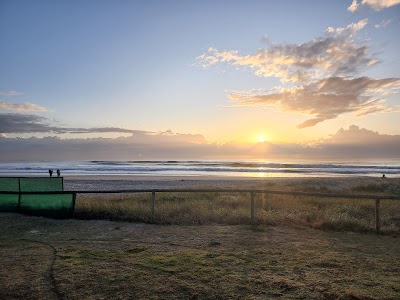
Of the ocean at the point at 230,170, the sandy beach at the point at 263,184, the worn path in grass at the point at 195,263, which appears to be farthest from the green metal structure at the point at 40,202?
the ocean at the point at 230,170

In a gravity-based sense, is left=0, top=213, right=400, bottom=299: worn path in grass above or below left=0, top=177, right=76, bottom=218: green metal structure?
below

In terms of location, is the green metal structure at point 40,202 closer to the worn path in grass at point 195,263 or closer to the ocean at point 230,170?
the worn path in grass at point 195,263

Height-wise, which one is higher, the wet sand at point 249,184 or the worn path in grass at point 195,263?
the worn path in grass at point 195,263

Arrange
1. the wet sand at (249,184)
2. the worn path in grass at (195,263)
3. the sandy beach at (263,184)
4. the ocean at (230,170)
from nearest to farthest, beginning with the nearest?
the worn path in grass at (195,263)
the sandy beach at (263,184)
the wet sand at (249,184)
the ocean at (230,170)

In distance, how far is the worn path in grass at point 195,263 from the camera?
5.13m

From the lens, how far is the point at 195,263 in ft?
21.3

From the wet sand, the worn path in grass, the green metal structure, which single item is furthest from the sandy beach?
the worn path in grass

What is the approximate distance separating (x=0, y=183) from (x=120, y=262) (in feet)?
31.8

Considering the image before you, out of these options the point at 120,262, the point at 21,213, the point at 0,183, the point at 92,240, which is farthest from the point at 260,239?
the point at 0,183

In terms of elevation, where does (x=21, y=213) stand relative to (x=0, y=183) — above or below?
below

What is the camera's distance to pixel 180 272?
596 centimetres

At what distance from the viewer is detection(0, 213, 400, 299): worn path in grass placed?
513 cm

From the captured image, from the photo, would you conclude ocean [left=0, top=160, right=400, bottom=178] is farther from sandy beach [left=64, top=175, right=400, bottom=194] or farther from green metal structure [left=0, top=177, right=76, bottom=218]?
green metal structure [left=0, top=177, right=76, bottom=218]

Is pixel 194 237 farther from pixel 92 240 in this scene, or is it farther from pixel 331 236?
pixel 331 236
